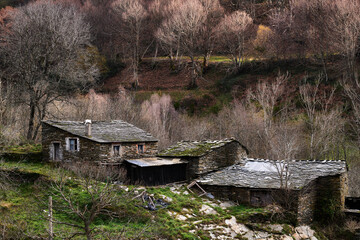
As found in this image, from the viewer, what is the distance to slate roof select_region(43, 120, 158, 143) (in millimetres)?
25891

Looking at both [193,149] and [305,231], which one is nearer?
[305,231]

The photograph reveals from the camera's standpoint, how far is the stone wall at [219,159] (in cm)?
2638

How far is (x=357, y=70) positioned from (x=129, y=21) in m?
33.3

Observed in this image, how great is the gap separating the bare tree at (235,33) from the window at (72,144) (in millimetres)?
35702

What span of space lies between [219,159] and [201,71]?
34195 millimetres

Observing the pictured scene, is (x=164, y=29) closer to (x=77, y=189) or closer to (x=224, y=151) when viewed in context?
(x=224, y=151)

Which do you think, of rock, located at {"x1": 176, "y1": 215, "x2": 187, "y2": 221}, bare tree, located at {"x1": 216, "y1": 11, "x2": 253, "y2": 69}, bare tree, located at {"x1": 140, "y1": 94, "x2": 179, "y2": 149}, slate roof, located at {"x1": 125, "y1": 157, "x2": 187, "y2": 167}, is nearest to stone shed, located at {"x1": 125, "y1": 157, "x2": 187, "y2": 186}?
slate roof, located at {"x1": 125, "y1": 157, "x2": 187, "y2": 167}

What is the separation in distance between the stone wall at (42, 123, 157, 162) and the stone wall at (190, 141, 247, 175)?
3.56 m

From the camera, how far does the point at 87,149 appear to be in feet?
83.7

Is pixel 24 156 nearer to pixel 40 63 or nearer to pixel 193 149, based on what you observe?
pixel 193 149

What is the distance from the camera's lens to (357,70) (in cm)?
4641

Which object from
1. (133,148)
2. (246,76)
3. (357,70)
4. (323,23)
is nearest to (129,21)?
(246,76)

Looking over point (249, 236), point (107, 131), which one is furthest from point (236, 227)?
point (107, 131)

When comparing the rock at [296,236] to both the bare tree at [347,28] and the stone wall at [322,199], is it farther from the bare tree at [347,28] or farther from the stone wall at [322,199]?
the bare tree at [347,28]
